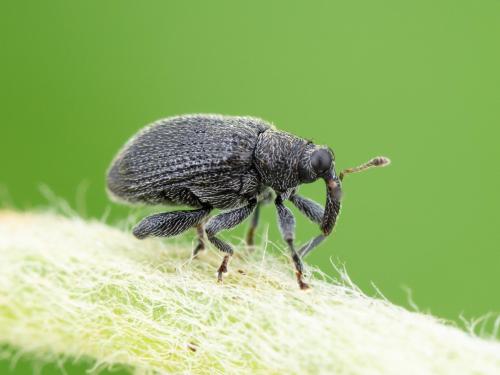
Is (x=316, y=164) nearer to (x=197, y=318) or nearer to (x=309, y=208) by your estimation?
(x=309, y=208)

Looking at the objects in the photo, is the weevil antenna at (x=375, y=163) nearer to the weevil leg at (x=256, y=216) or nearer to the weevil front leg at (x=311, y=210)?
the weevil front leg at (x=311, y=210)

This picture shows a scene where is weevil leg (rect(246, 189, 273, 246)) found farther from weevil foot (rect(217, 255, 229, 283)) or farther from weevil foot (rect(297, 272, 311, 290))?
weevil foot (rect(297, 272, 311, 290))

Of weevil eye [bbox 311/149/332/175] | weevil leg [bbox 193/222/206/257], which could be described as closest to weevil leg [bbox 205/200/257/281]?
weevil leg [bbox 193/222/206/257]

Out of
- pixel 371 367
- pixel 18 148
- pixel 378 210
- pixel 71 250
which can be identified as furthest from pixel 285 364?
pixel 18 148

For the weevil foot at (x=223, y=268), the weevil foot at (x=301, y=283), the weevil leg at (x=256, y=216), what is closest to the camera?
the weevil foot at (x=301, y=283)

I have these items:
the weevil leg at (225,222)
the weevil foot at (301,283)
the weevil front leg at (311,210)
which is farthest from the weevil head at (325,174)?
the weevil foot at (301,283)

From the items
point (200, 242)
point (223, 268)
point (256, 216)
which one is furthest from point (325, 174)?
point (223, 268)
